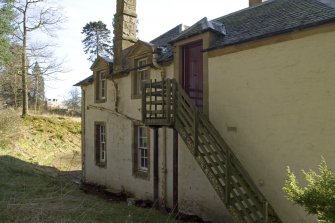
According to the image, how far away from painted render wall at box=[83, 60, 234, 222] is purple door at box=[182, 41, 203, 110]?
665mm

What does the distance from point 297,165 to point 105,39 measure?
169ft

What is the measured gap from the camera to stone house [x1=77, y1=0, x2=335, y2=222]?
823 centimetres

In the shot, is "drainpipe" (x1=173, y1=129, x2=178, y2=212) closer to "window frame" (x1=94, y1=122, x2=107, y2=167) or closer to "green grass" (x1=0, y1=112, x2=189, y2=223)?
"green grass" (x1=0, y1=112, x2=189, y2=223)

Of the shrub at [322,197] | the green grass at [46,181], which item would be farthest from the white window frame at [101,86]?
the shrub at [322,197]

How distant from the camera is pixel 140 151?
14.6 meters

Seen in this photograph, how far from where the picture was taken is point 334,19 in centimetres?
767

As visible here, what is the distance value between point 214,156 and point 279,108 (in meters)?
2.11

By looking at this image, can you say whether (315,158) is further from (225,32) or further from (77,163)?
(77,163)

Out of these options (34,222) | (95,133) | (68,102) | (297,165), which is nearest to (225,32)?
(297,165)

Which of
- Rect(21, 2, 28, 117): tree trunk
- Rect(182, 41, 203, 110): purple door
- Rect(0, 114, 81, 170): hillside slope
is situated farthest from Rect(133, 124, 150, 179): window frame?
Rect(21, 2, 28, 117): tree trunk

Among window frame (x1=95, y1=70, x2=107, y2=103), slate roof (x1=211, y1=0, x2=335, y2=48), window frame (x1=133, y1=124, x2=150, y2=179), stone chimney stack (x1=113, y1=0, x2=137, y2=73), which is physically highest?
stone chimney stack (x1=113, y1=0, x2=137, y2=73)

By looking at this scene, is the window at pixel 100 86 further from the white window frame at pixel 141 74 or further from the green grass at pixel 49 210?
the green grass at pixel 49 210

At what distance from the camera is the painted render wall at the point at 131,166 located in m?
11.2

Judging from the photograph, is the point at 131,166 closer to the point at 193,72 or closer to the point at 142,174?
the point at 142,174
